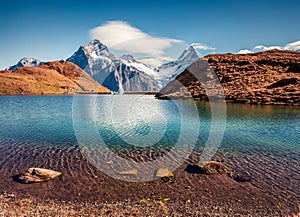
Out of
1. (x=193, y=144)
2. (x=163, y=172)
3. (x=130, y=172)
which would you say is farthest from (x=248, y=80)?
(x=130, y=172)

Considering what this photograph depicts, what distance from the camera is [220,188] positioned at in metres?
18.1

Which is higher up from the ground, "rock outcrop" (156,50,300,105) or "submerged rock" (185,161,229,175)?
"rock outcrop" (156,50,300,105)

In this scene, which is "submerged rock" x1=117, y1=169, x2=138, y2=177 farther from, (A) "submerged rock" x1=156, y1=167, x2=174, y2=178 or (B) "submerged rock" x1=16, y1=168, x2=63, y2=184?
(B) "submerged rock" x1=16, y1=168, x2=63, y2=184

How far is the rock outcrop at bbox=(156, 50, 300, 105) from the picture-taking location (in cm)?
10983

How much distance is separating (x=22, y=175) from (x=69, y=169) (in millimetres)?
4250

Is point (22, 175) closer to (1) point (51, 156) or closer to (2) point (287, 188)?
(1) point (51, 156)

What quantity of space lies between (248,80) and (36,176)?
474 ft

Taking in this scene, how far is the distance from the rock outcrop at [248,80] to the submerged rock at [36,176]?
108539 mm

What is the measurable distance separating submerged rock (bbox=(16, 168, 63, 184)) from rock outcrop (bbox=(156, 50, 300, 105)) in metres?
109

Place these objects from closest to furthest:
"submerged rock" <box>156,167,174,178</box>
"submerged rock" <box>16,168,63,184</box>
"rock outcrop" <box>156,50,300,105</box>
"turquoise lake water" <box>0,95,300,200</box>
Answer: "submerged rock" <box>16,168,63,184</box> → "submerged rock" <box>156,167,174,178</box> → "turquoise lake water" <box>0,95,300,200</box> → "rock outcrop" <box>156,50,300,105</box>

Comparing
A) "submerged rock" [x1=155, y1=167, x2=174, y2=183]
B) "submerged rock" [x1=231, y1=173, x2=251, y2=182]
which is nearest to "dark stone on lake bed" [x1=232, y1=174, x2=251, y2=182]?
"submerged rock" [x1=231, y1=173, x2=251, y2=182]

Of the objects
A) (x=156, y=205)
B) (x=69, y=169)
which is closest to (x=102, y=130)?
(x=69, y=169)

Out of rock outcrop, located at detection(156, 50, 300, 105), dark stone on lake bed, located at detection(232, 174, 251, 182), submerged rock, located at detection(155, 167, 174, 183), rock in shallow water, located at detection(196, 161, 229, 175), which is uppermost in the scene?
rock outcrop, located at detection(156, 50, 300, 105)

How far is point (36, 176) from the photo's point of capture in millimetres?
19359
